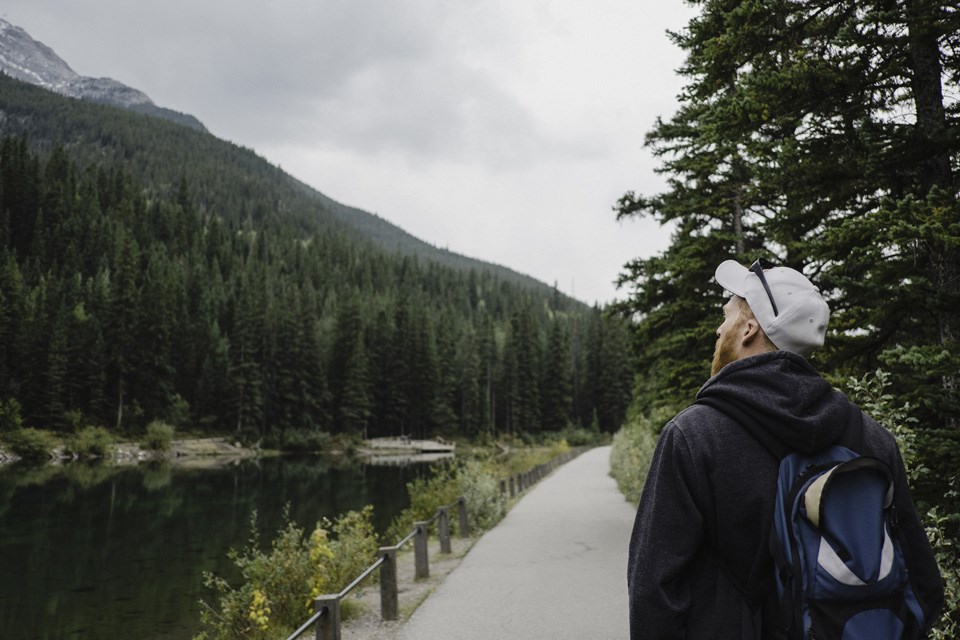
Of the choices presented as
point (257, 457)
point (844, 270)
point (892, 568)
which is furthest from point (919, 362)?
point (257, 457)

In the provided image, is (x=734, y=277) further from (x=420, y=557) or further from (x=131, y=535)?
(x=131, y=535)

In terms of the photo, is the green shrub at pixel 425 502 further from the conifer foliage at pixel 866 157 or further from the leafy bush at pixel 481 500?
the conifer foliage at pixel 866 157

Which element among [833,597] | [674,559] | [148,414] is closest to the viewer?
[833,597]

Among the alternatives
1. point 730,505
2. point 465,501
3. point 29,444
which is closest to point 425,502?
point 465,501

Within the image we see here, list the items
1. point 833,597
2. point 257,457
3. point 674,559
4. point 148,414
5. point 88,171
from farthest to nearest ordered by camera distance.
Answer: point 88,171
point 148,414
point 257,457
point 674,559
point 833,597

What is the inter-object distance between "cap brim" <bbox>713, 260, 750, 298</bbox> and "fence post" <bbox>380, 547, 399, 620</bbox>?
710 centimetres

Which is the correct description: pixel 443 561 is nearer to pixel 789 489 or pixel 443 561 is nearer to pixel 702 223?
pixel 702 223

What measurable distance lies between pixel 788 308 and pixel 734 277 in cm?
22

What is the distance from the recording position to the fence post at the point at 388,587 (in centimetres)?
863

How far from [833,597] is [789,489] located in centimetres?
29

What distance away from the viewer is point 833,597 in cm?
184

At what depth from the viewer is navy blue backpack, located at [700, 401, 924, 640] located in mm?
1837

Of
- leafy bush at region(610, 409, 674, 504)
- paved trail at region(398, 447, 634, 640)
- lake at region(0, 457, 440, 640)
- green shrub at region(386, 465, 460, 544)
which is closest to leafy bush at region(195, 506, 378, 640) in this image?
paved trail at region(398, 447, 634, 640)

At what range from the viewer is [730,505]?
6.73 feet
